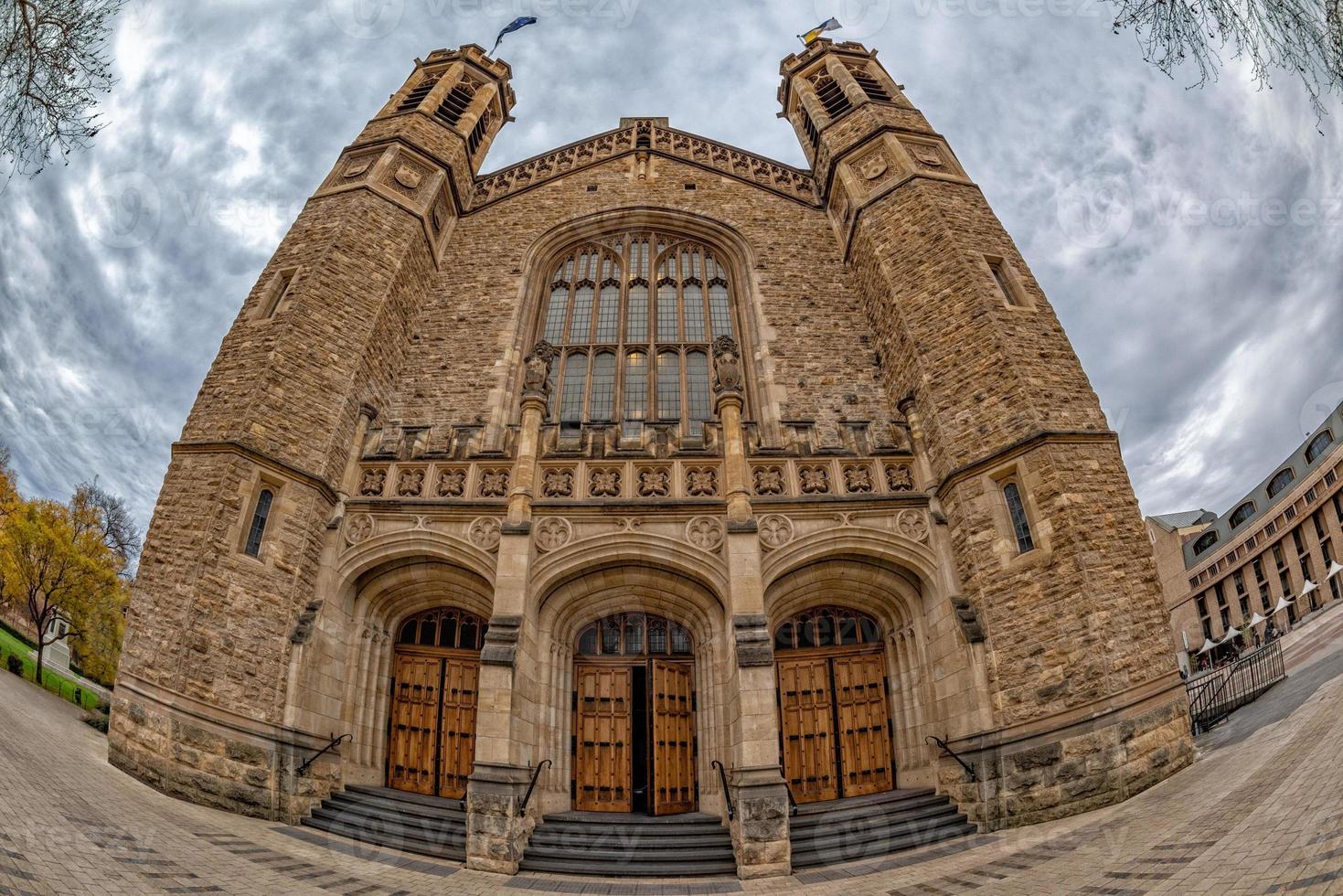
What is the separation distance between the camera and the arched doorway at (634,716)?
10.3 m

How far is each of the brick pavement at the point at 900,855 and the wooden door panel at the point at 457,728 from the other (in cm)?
245

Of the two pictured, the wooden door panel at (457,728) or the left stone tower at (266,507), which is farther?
the wooden door panel at (457,728)

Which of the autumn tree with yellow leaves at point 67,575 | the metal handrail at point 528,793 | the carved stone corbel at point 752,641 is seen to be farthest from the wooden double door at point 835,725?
the autumn tree with yellow leaves at point 67,575

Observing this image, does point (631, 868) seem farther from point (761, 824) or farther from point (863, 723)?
point (863, 723)

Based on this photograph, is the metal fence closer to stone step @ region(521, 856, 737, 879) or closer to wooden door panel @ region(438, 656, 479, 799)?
stone step @ region(521, 856, 737, 879)

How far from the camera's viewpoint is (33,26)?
4.32m

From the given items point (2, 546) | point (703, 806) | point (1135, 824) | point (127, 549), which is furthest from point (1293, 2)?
point (127, 549)

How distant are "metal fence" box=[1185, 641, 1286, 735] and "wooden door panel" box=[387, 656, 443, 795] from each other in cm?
1170

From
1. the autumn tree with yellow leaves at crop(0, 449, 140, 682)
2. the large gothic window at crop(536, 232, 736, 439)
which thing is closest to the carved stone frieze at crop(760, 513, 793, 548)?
the large gothic window at crop(536, 232, 736, 439)

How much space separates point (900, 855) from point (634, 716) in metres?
4.39

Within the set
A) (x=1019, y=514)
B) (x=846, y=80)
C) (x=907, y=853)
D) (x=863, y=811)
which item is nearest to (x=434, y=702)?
(x=863, y=811)

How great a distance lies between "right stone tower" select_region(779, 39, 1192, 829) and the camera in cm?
827

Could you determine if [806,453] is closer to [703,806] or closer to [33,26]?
[703,806]

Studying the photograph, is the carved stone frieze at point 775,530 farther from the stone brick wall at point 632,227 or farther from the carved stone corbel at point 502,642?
the carved stone corbel at point 502,642
